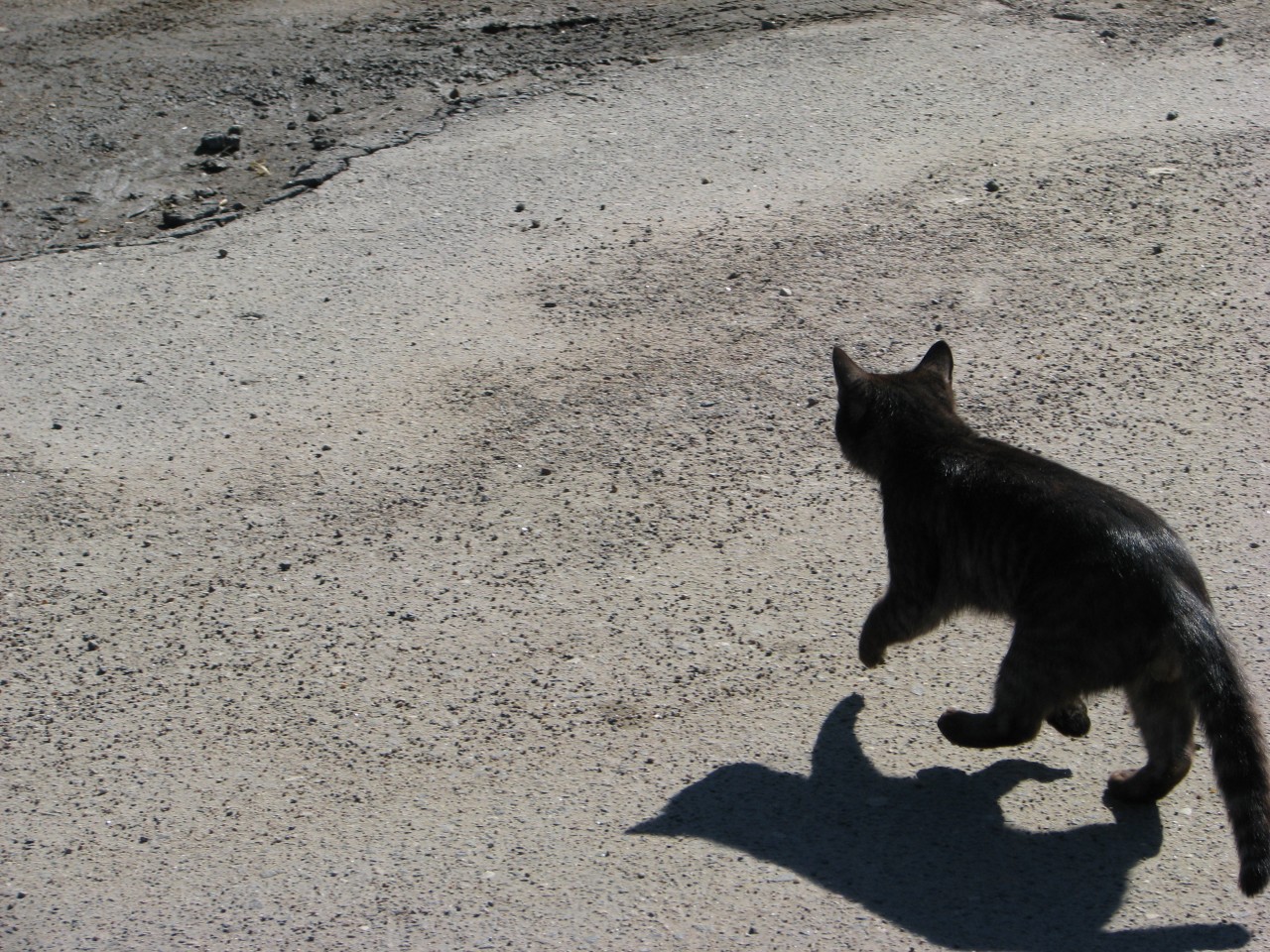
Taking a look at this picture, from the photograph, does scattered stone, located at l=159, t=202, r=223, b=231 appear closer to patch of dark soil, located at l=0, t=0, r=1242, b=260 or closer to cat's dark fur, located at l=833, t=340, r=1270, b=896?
patch of dark soil, located at l=0, t=0, r=1242, b=260

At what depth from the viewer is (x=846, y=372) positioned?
5086mm

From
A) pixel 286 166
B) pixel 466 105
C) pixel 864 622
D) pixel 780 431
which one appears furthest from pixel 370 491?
pixel 466 105

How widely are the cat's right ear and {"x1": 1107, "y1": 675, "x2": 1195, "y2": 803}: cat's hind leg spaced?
4.78ft

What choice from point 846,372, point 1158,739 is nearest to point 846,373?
point 846,372

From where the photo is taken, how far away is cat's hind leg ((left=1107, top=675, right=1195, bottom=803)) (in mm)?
4004

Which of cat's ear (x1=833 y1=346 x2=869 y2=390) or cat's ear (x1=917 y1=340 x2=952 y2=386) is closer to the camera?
cat's ear (x1=833 y1=346 x2=869 y2=390)

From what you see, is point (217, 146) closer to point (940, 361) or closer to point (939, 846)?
point (940, 361)

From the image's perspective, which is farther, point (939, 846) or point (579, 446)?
point (579, 446)

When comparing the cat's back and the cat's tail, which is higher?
the cat's back

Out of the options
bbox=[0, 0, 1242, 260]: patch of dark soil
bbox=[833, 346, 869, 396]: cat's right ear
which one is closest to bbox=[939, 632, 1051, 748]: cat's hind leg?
bbox=[833, 346, 869, 396]: cat's right ear

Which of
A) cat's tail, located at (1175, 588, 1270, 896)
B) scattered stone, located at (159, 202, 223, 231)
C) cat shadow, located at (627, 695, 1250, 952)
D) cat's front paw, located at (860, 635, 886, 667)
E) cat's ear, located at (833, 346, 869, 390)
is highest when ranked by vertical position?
cat's ear, located at (833, 346, 869, 390)

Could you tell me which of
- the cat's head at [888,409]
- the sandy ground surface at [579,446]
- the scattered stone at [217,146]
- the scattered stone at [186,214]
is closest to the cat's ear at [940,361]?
the cat's head at [888,409]

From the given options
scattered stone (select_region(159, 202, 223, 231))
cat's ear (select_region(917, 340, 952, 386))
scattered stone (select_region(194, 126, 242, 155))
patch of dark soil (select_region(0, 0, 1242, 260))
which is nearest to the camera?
cat's ear (select_region(917, 340, 952, 386))

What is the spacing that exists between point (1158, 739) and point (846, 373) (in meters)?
1.60
